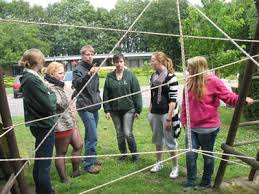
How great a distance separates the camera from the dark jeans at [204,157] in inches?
150

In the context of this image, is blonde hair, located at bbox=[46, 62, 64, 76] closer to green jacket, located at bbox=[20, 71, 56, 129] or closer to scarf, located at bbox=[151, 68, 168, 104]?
green jacket, located at bbox=[20, 71, 56, 129]

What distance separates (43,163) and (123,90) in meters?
1.57

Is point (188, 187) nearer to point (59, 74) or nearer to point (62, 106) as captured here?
point (62, 106)

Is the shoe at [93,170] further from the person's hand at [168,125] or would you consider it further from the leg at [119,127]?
the person's hand at [168,125]

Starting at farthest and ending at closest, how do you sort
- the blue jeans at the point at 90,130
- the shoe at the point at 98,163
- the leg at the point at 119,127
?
the shoe at the point at 98,163, the leg at the point at 119,127, the blue jeans at the point at 90,130

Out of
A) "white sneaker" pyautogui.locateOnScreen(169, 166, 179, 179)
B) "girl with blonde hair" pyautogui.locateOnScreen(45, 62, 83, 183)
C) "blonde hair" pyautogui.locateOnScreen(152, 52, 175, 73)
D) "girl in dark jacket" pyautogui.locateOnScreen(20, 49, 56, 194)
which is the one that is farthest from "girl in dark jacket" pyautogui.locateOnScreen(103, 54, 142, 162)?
"girl in dark jacket" pyautogui.locateOnScreen(20, 49, 56, 194)

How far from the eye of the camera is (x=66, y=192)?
3975 mm

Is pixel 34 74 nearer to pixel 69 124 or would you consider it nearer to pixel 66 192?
pixel 69 124

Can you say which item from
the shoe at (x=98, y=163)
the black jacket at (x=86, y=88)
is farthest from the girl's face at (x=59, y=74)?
the shoe at (x=98, y=163)

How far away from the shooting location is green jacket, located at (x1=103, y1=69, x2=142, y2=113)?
15.7ft

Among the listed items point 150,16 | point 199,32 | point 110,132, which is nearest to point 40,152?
point 110,132

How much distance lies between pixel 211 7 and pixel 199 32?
0.81m

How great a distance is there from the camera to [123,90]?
478 cm

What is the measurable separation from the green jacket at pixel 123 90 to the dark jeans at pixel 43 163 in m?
1.47
